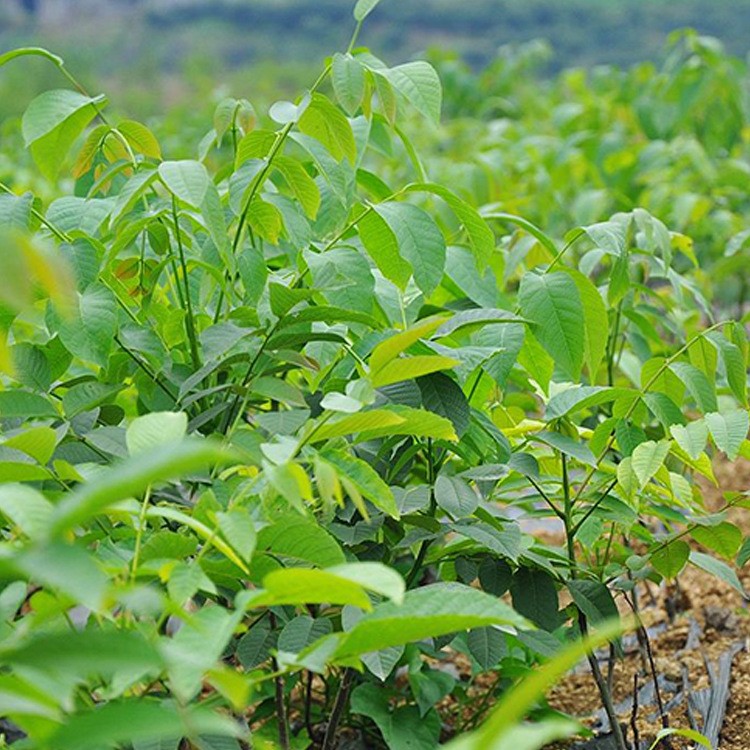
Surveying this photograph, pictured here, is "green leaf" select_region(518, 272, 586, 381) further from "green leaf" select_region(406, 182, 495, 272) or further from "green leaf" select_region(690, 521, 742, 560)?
"green leaf" select_region(690, 521, 742, 560)

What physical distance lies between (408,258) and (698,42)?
8.45ft

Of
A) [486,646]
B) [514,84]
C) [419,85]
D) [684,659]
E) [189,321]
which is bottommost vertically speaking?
[514,84]

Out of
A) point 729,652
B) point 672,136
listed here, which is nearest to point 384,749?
point 729,652

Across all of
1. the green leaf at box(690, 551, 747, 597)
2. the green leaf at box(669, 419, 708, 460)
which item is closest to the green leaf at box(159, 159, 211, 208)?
the green leaf at box(669, 419, 708, 460)

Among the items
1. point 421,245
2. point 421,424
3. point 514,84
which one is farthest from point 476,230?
point 514,84

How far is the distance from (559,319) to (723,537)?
0.25 metres

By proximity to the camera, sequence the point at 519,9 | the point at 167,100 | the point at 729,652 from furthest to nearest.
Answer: the point at 519,9, the point at 167,100, the point at 729,652

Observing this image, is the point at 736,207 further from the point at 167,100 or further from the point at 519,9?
the point at 519,9

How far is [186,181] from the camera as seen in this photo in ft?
3.22

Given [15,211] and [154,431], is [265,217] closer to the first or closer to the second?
[15,211]

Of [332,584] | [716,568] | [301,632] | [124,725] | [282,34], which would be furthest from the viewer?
[282,34]

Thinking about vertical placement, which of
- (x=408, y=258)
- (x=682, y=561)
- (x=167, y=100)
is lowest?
(x=167, y=100)

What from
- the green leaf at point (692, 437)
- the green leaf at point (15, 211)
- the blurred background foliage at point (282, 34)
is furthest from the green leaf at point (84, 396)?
the blurred background foliage at point (282, 34)

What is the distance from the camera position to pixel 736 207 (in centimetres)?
314
